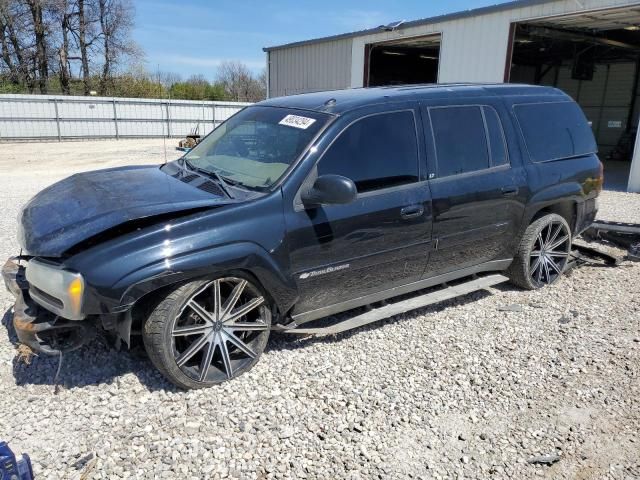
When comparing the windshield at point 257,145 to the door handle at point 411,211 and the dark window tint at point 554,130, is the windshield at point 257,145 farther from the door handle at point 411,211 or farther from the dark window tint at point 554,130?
the dark window tint at point 554,130

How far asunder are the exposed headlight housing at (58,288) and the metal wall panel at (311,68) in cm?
1664

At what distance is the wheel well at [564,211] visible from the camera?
502 cm

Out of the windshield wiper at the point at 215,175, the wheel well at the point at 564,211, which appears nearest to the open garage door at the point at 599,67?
the wheel well at the point at 564,211

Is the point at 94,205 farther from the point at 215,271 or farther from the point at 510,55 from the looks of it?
the point at 510,55

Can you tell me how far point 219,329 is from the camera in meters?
3.27

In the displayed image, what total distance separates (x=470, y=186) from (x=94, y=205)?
2.94 meters

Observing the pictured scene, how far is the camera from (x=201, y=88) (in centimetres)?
3959

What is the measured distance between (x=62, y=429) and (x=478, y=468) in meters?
2.39

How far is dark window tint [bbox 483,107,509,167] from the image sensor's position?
442 cm

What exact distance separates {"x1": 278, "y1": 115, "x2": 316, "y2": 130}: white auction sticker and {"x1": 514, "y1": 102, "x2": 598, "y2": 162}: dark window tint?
220cm

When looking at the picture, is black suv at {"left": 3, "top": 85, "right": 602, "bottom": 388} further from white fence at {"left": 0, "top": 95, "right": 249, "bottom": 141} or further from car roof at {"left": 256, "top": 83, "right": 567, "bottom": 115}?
white fence at {"left": 0, "top": 95, "right": 249, "bottom": 141}

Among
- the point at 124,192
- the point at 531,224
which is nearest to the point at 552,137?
the point at 531,224

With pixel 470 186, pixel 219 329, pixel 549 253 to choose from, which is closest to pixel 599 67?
pixel 549 253

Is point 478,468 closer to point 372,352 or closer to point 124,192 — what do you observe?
point 372,352
